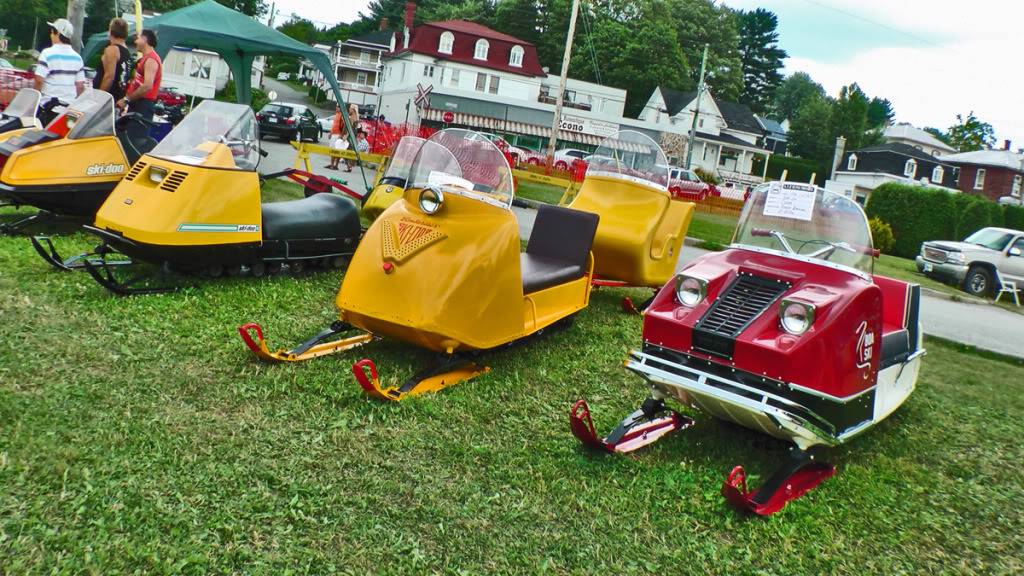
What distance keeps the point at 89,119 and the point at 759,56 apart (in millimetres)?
89857

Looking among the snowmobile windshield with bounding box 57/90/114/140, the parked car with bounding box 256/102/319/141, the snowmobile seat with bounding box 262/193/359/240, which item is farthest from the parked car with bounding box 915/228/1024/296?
the parked car with bounding box 256/102/319/141

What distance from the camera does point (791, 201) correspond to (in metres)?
5.04

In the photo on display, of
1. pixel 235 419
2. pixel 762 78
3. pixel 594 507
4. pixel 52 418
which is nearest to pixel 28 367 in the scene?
pixel 52 418

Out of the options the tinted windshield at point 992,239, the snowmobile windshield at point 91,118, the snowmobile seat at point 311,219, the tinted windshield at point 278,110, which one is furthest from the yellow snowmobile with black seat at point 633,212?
the tinted windshield at point 278,110

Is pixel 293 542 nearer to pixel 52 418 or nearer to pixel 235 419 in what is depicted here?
pixel 235 419

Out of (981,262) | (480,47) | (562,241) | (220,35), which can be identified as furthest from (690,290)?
(480,47)

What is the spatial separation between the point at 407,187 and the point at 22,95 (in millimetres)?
6286

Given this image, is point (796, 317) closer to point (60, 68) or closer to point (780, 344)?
point (780, 344)

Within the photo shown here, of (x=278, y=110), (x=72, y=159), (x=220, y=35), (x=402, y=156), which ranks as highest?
(x=278, y=110)

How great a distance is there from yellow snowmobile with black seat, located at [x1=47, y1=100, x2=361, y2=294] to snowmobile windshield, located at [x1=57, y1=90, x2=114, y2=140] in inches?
53.2

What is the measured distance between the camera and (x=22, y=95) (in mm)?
8953

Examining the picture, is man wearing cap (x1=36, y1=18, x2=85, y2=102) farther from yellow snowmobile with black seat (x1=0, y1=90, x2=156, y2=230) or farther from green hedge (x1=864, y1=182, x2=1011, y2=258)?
green hedge (x1=864, y1=182, x2=1011, y2=258)

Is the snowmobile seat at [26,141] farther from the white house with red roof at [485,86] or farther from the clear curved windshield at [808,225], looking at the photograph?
the white house with red roof at [485,86]

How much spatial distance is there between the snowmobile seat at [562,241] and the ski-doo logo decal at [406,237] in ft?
4.28
